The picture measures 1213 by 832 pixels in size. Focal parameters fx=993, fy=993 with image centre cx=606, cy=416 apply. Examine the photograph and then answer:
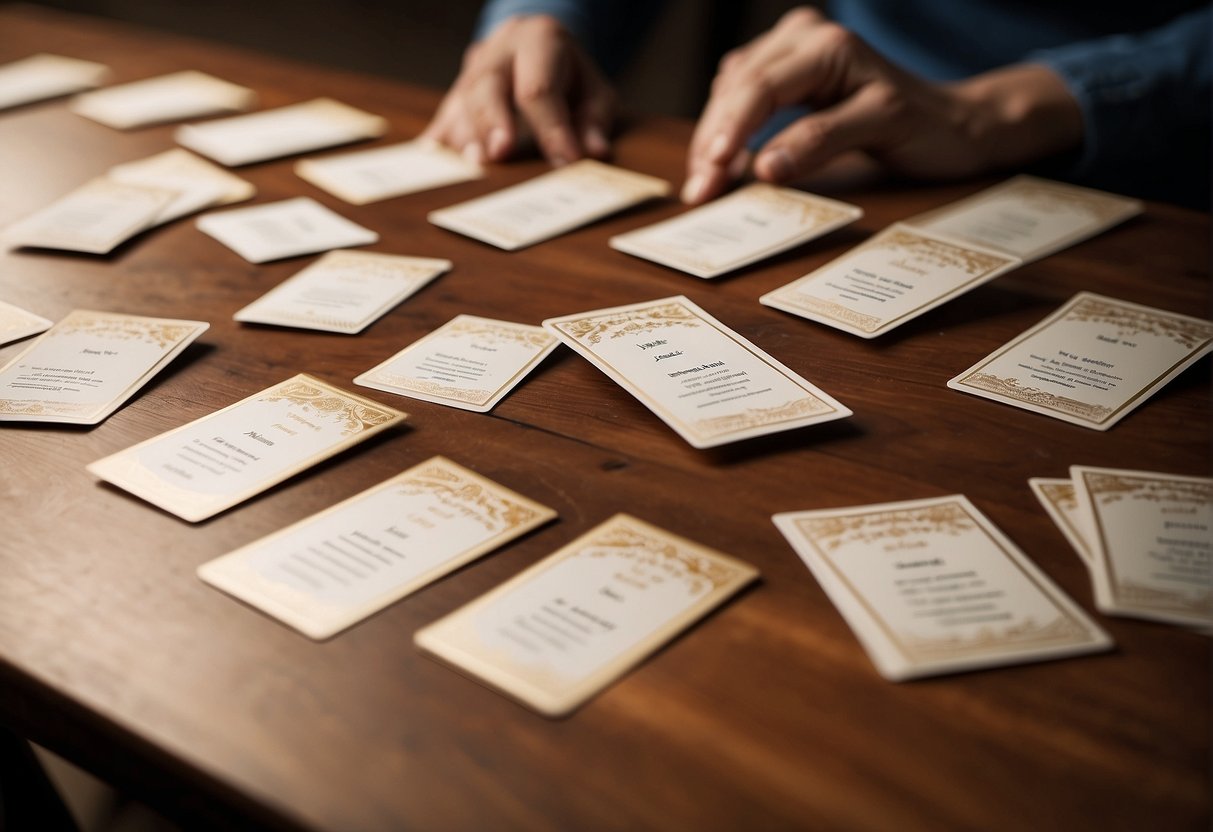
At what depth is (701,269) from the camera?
33.7 inches

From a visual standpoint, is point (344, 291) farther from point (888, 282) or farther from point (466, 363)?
point (888, 282)

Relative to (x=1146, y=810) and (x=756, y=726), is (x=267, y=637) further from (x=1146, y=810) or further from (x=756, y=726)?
(x=1146, y=810)

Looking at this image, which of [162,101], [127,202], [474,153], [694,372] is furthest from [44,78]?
[694,372]

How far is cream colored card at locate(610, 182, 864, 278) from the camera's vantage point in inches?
34.4

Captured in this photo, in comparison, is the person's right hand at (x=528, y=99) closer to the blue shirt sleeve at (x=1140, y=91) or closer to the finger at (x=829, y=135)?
the finger at (x=829, y=135)

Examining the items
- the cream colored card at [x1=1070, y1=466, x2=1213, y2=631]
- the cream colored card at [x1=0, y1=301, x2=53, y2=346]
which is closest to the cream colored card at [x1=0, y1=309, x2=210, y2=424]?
the cream colored card at [x1=0, y1=301, x2=53, y2=346]

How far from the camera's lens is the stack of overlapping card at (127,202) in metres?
0.93

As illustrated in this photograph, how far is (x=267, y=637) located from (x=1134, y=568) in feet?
1.46

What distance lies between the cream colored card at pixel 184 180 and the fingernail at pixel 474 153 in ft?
0.80

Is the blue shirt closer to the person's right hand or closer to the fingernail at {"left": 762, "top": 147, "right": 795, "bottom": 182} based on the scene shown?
the person's right hand

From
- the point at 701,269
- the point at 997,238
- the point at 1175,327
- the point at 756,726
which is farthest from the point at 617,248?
the point at 756,726

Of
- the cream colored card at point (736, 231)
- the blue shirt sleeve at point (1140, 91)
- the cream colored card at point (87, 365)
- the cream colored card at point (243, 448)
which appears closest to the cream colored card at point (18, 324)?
the cream colored card at point (87, 365)

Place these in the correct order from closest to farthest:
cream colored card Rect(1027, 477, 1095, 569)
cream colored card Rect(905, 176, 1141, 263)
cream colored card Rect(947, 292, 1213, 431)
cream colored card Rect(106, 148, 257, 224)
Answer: cream colored card Rect(1027, 477, 1095, 569), cream colored card Rect(947, 292, 1213, 431), cream colored card Rect(905, 176, 1141, 263), cream colored card Rect(106, 148, 257, 224)

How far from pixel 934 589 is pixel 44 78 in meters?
1.47
